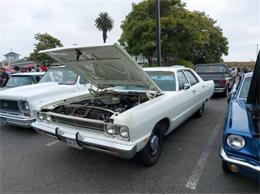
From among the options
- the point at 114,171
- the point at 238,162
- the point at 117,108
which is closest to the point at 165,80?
the point at 117,108

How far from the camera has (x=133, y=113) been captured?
2.66 metres

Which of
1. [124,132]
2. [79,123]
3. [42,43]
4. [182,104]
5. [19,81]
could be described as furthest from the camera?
[42,43]

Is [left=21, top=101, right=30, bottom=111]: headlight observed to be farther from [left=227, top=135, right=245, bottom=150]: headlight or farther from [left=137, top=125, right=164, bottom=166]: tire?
[left=227, top=135, right=245, bottom=150]: headlight

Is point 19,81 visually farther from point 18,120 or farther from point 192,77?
point 192,77

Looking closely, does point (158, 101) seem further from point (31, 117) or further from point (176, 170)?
point (31, 117)

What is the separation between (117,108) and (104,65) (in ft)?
2.66

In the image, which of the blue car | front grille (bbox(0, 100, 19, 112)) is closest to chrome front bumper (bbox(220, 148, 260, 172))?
the blue car

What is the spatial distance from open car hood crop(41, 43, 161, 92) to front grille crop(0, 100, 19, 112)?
1.95 metres

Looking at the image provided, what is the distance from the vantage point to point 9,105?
4.90m

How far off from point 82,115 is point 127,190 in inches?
50.2

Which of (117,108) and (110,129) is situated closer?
(110,129)

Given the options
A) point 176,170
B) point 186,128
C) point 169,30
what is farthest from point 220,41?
point 176,170

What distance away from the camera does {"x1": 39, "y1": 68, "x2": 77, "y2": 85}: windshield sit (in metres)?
5.97

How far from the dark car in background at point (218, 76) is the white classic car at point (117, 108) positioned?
4.87 metres
